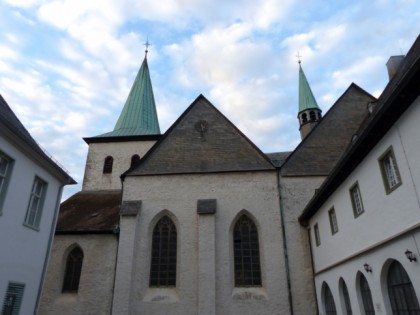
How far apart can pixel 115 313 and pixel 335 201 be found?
9.85m

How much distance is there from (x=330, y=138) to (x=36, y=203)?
13.9 m

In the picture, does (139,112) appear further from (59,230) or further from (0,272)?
(0,272)

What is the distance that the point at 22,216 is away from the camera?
10.3 meters

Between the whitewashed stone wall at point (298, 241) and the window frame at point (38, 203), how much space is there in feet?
33.4

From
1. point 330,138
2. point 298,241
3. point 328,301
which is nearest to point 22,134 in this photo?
point 298,241

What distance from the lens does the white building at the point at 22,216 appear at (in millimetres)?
9531

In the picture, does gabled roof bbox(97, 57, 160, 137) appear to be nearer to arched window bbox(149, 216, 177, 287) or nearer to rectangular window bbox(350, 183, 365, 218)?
arched window bbox(149, 216, 177, 287)

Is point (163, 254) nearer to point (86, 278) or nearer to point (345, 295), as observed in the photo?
point (86, 278)

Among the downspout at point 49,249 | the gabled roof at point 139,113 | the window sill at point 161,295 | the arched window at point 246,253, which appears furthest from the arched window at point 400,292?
the gabled roof at point 139,113

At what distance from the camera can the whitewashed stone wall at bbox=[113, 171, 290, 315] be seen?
13992 millimetres

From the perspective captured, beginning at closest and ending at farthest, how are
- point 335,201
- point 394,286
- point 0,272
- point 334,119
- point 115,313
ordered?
point 394,286 < point 0,272 < point 335,201 < point 115,313 < point 334,119

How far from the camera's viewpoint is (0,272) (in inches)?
360

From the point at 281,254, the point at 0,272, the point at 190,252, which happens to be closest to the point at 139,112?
the point at 190,252

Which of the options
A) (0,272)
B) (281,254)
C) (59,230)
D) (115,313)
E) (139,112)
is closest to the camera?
(0,272)
